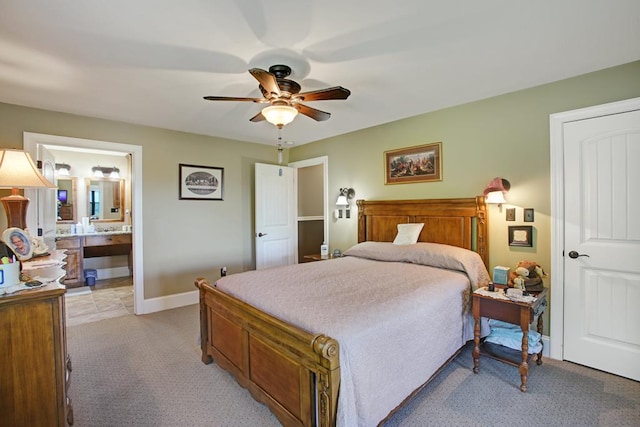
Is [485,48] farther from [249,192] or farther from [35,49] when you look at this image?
[249,192]

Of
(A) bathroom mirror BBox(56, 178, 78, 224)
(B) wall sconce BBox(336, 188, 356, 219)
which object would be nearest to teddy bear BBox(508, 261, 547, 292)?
(B) wall sconce BBox(336, 188, 356, 219)

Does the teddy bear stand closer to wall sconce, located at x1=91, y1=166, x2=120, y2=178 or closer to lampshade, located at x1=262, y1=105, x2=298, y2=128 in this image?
lampshade, located at x1=262, y1=105, x2=298, y2=128

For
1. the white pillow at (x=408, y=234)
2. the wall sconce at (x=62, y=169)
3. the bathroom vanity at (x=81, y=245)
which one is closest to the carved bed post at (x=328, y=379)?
the white pillow at (x=408, y=234)

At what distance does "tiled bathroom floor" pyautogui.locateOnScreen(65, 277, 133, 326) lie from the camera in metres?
3.86

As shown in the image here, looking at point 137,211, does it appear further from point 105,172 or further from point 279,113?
point 105,172

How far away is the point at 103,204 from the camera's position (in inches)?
234

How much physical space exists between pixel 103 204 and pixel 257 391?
5.61 m

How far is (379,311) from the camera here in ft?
5.87

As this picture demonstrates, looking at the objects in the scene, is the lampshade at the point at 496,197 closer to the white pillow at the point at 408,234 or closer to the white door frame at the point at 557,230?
the white door frame at the point at 557,230

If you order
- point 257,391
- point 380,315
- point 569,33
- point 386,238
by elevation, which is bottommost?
point 257,391

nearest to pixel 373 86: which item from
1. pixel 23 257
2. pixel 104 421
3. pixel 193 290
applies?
pixel 23 257

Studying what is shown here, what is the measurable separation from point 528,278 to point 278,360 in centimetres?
208

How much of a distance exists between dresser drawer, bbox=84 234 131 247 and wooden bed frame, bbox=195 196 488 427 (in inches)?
147

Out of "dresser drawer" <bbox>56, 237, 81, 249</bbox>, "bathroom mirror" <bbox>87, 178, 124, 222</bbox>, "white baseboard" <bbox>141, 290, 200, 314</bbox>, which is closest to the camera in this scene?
"white baseboard" <bbox>141, 290, 200, 314</bbox>
